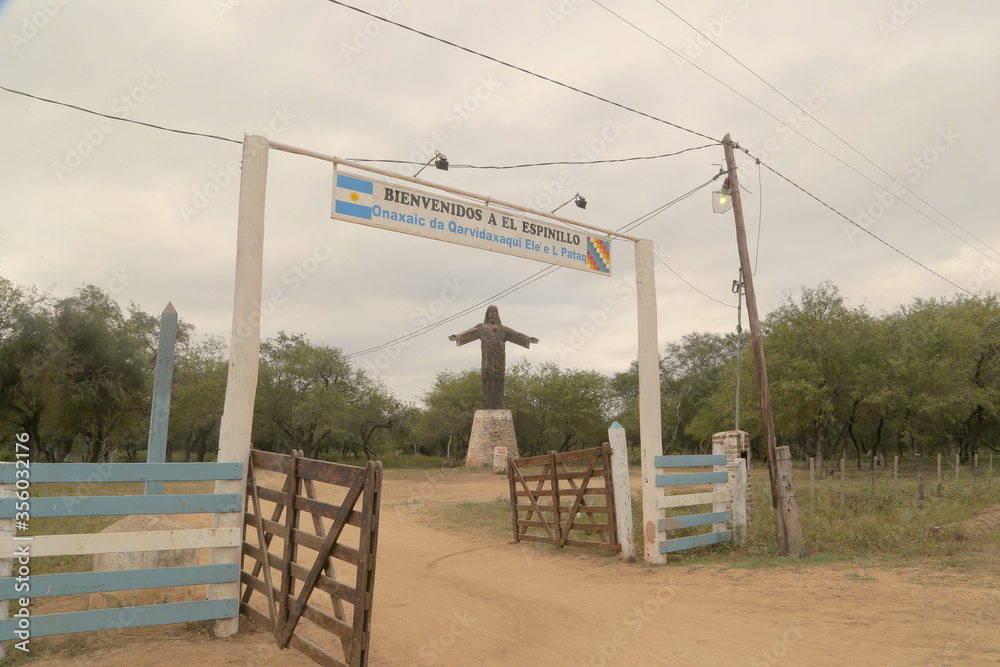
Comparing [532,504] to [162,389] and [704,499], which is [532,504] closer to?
[704,499]

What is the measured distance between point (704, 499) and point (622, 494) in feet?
4.40

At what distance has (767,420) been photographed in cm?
1073

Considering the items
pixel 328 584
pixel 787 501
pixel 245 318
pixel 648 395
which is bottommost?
pixel 328 584

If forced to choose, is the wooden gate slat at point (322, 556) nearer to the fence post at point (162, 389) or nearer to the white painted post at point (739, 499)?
the fence post at point (162, 389)

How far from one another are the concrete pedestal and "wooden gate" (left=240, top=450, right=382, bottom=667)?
1017 inches

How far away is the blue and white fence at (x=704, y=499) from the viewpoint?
9789 mm

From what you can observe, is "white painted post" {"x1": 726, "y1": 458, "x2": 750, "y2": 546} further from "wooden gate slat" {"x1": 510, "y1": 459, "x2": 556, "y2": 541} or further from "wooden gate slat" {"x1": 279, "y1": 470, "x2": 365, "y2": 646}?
"wooden gate slat" {"x1": 279, "y1": 470, "x2": 365, "y2": 646}

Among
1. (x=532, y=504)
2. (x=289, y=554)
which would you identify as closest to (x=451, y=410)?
(x=532, y=504)

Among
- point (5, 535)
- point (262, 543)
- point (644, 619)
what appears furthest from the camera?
point (644, 619)

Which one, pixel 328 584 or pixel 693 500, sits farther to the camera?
pixel 693 500

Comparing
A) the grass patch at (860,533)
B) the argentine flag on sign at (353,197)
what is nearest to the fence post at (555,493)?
the grass patch at (860,533)

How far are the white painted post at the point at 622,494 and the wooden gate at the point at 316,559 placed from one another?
4.73m

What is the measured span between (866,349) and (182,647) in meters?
28.8

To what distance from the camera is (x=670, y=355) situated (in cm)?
5975
